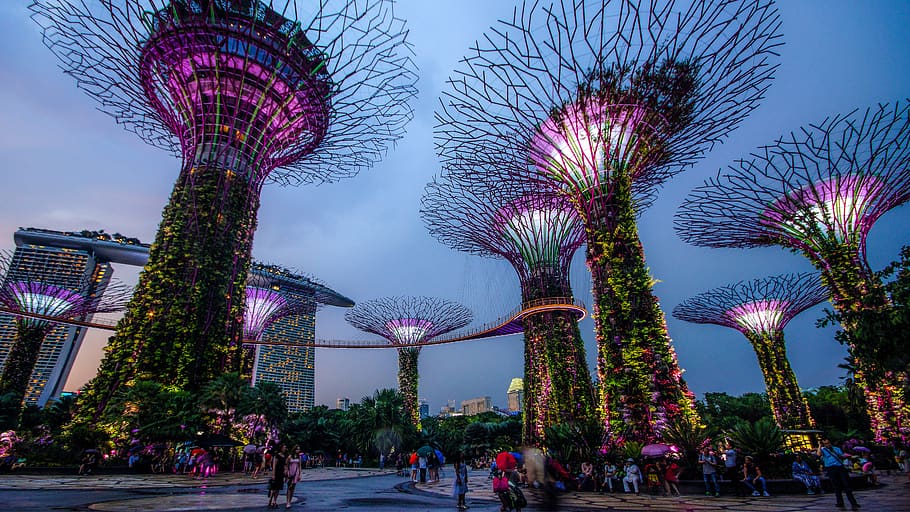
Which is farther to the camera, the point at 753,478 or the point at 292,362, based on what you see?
the point at 292,362

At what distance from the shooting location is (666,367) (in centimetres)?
1264

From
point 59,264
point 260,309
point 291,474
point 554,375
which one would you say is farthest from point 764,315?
point 59,264

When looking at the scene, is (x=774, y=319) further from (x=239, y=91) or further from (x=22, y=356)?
(x=22, y=356)

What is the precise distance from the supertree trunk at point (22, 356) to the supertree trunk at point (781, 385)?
171ft

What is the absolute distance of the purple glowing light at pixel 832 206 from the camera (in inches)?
768

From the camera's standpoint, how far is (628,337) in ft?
43.6

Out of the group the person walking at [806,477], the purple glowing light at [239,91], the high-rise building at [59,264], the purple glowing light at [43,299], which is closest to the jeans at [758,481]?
the person walking at [806,477]

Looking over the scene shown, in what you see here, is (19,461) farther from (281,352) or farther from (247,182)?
(281,352)

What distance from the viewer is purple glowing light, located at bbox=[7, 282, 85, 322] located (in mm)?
33409

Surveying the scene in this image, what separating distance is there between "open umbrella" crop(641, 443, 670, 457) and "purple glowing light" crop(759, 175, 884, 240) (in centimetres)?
1455

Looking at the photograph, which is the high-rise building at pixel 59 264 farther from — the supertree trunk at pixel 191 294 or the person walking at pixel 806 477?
the person walking at pixel 806 477

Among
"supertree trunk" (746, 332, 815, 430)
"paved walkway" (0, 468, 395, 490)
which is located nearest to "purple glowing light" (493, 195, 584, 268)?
"supertree trunk" (746, 332, 815, 430)

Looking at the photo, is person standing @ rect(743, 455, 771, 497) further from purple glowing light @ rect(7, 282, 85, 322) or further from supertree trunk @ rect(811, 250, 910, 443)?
purple glowing light @ rect(7, 282, 85, 322)

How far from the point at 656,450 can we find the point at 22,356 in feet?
146
